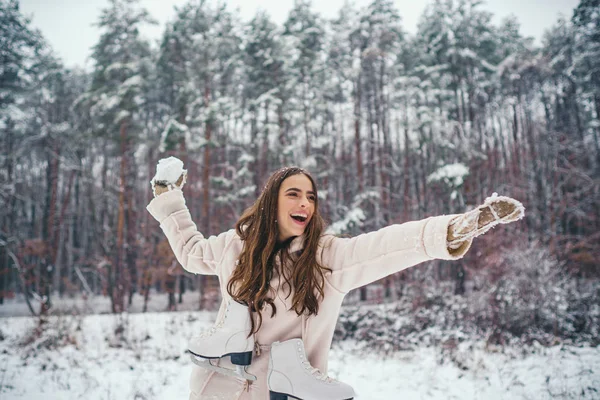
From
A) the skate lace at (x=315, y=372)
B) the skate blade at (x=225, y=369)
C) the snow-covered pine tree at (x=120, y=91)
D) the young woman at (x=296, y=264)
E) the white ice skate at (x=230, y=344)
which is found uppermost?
the snow-covered pine tree at (x=120, y=91)

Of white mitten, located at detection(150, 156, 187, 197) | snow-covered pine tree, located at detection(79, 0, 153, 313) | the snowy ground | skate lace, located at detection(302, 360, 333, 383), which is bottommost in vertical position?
the snowy ground

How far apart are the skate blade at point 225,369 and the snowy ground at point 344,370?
394 cm

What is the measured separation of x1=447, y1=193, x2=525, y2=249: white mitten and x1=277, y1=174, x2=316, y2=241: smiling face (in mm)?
777

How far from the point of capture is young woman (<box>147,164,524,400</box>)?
1601 mm

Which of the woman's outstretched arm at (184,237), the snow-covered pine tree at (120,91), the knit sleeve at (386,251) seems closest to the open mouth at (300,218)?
the knit sleeve at (386,251)

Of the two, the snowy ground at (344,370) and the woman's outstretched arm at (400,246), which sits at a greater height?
the woman's outstretched arm at (400,246)

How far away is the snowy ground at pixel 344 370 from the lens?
5.20m

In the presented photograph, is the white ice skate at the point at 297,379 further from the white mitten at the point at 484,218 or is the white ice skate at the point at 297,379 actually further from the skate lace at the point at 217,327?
the white mitten at the point at 484,218

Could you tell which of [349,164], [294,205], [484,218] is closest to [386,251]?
[484,218]

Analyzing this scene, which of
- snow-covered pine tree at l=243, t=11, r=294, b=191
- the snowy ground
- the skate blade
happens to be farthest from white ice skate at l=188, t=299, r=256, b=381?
snow-covered pine tree at l=243, t=11, r=294, b=191

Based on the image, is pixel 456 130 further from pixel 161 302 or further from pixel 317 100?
pixel 161 302

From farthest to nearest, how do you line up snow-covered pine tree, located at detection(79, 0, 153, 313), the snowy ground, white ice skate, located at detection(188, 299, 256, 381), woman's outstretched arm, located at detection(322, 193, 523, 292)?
snow-covered pine tree, located at detection(79, 0, 153, 313)
the snowy ground
white ice skate, located at detection(188, 299, 256, 381)
woman's outstretched arm, located at detection(322, 193, 523, 292)

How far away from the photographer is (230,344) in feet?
5.86

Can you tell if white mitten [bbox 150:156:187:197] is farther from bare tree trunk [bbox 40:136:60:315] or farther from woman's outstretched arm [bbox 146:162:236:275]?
bare tree trunk [bbox 40:136:60:315]
